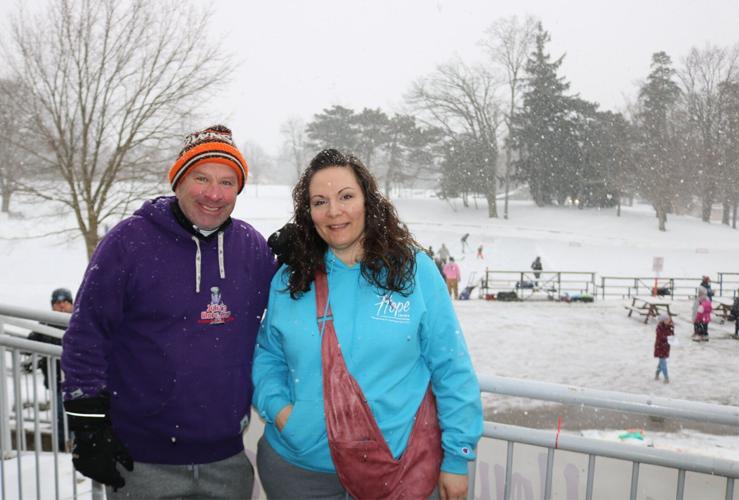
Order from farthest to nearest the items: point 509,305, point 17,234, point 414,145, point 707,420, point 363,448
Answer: point 414,145 → point 17,234 → point 509,305 → point 707,420 → point 363,448

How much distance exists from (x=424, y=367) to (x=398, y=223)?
598mm

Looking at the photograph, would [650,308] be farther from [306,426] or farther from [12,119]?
[12,119]

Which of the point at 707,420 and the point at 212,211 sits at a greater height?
the point at 212,211

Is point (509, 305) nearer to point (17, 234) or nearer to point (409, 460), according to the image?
point (409, 460)

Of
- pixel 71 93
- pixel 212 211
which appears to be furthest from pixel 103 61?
pixel 212 211

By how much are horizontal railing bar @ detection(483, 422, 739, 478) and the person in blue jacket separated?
415 millimetres

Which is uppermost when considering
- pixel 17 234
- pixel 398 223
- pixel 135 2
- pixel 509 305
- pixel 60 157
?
pixel 135 2

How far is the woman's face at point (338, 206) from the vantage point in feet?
7.18

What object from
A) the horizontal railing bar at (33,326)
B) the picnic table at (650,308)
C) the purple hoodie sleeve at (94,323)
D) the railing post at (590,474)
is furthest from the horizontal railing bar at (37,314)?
the picnic table at (650,308)

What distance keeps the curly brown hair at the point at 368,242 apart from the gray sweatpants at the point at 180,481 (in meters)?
0.82

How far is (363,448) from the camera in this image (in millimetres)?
1991

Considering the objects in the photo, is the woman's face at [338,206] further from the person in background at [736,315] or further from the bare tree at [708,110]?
the bare tree at [708,110]

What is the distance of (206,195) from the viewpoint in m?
2.26

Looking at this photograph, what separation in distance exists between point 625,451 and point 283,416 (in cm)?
138
